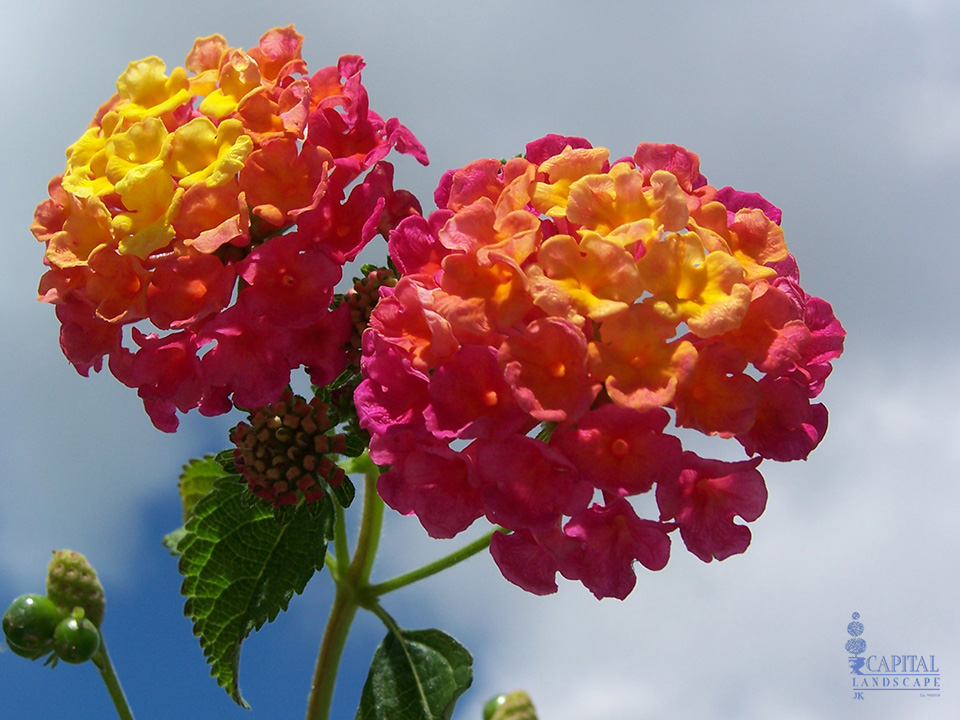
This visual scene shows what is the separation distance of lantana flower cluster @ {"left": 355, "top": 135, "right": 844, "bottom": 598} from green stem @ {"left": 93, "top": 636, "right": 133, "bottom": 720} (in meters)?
0.80

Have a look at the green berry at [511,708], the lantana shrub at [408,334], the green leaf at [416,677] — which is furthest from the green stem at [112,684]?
the green berry at [511,708]

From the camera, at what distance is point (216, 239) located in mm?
1308

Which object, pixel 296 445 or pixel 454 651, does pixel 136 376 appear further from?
pixel 454 651

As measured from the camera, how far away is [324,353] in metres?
1.40

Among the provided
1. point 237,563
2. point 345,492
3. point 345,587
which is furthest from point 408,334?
point 345,587

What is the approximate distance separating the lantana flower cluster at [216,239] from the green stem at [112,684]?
532 mm

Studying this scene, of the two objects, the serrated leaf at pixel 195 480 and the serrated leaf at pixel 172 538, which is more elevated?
the serrated leaf at pixel 195 480

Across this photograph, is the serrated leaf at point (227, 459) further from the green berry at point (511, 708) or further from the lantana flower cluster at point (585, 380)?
the green berry at point (511, 708)

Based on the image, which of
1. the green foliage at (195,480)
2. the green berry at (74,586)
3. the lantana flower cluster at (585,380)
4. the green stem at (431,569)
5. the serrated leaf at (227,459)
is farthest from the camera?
the green foliage at (195,480)

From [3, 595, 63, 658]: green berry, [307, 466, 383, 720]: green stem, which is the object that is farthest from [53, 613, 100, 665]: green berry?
[307, 466, 383, 720]: green stem

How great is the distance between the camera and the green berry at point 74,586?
175 cm

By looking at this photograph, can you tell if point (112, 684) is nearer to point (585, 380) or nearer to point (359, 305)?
point (359, 305)

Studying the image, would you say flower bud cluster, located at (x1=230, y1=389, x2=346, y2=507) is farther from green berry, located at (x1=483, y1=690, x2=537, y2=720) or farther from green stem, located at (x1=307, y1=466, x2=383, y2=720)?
green berry, located at (x1=483, y1=690, x2=537, y2=720)

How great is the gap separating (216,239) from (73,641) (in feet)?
2.66
